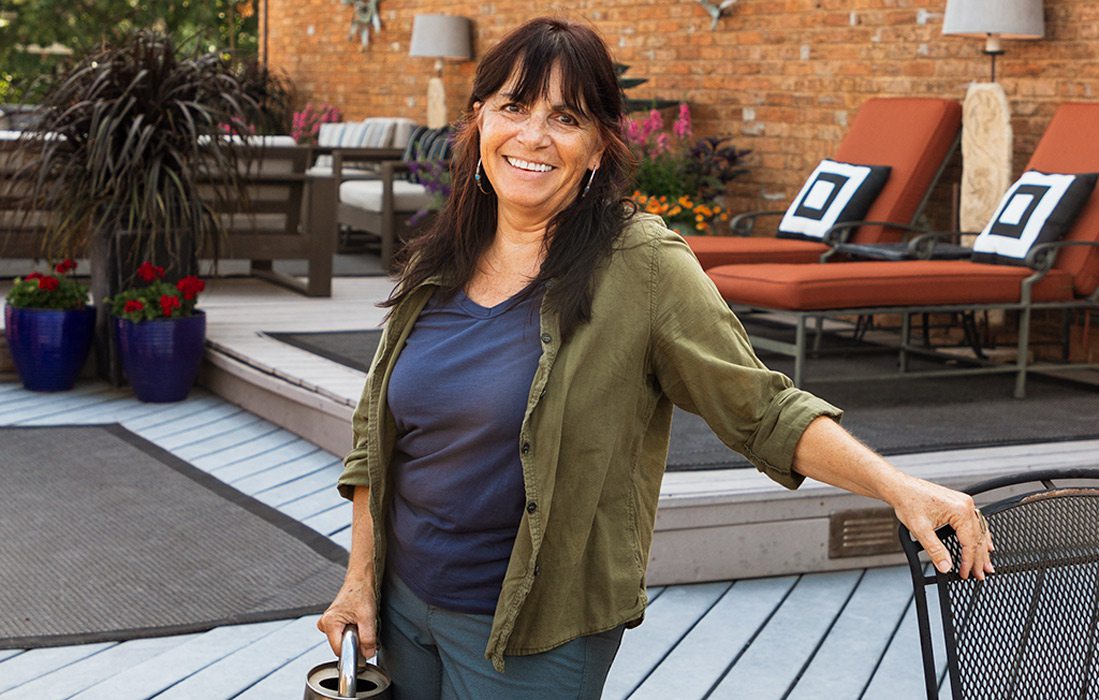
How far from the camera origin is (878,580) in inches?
150

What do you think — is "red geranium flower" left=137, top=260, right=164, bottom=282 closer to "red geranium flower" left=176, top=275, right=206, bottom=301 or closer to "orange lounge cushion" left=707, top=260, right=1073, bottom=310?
"red geranium flower" left=176, top=275, right=206, bottom=301

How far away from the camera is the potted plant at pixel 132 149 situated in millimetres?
5547

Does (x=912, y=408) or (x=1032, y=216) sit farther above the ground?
(x=1032, y=216)

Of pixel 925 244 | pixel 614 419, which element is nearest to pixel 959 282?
pixel 925 244

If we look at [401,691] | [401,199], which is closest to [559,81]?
[401,691]

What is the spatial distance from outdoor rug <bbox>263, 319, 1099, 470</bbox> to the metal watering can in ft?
7.54

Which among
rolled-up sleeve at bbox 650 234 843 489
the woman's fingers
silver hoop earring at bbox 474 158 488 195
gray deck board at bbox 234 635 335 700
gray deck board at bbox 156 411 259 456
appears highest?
silver hoop earring at bbox 474 158 488 195

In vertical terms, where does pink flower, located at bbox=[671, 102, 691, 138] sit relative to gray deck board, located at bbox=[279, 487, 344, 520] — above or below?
above

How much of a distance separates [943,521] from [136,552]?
2.91 meters

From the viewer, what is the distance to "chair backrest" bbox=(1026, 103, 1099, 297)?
5.32m

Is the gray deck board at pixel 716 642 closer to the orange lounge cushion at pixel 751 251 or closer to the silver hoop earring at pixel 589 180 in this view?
the silver hoop earring at pixel 589 180

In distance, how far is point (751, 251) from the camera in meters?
6.01

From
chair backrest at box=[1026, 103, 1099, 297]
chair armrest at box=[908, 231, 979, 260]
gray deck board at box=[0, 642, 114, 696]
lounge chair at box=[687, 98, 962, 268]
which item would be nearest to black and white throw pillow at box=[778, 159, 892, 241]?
lounge chair at box=[687, 98, 962, 268]

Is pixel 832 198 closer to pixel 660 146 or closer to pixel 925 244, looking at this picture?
pixel 925 244
